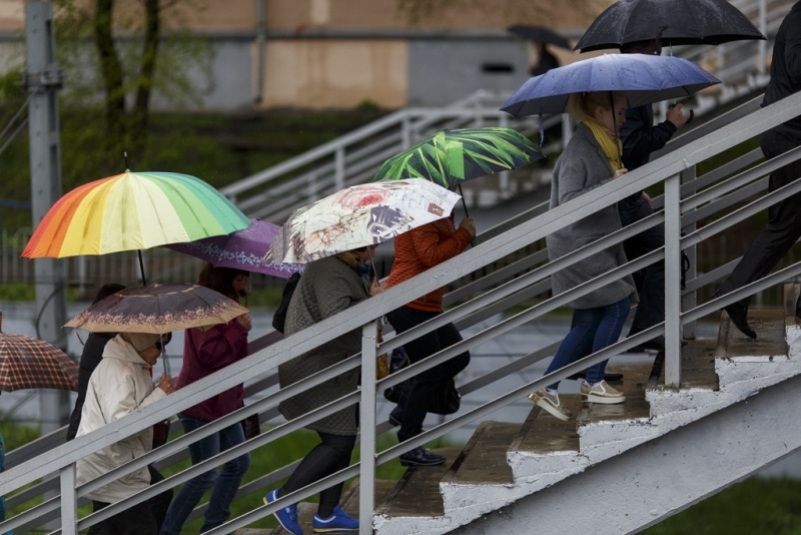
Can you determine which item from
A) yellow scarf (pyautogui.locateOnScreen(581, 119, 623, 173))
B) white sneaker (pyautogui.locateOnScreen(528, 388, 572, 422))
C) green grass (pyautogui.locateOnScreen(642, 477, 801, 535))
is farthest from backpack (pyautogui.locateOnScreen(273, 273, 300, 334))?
green grass (pyautogui.locateOnScreen(642, 477, 801, 535))

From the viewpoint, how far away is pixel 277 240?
15.1ft

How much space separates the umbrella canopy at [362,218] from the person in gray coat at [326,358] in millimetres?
300

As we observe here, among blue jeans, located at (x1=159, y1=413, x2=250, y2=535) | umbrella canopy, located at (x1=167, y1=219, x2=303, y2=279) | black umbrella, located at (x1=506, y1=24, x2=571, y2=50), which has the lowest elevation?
blue jeans, located at (x1=159, y1=413, x2=250, y2=535)

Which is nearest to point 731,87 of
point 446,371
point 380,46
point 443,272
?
point 380,46

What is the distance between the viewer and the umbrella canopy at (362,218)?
4309mm

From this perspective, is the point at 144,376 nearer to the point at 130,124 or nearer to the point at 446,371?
the point at 446,371

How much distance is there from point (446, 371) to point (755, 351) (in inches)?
57.0

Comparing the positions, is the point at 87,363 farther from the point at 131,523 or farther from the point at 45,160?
the point at 45,160

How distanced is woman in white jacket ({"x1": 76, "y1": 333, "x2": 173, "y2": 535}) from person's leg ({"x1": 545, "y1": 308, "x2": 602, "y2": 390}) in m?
1.61

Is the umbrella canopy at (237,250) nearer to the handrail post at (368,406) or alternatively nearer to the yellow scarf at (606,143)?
the handrail post at (368,406)

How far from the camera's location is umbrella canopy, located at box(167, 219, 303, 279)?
17.2 ft

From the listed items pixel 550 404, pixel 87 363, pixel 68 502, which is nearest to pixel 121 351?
pixel 87 363

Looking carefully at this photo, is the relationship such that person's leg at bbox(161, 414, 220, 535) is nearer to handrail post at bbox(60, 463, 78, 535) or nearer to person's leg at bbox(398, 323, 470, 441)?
person's leg at bbox(398, 323, 470, 441)

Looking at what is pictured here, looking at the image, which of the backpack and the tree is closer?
the backpack
